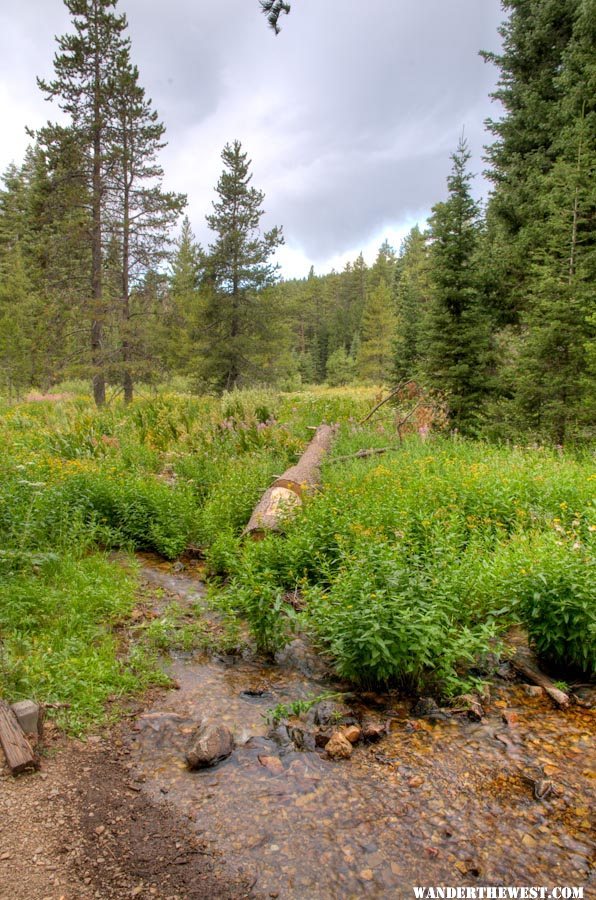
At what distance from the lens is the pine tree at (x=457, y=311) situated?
37.1 feet

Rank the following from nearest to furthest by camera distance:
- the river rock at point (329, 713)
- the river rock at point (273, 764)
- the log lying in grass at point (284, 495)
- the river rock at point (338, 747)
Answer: the river rock at point (273, 764), the river rock at point (338, 747), the river rock at point (329, 713), the log lying in grass at point (284, 495)

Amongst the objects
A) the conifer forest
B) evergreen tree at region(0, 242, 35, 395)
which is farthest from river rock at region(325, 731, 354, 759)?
evergreen tree at region(0, 242, 35, 395)

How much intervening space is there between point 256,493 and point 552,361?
6691 millimetres

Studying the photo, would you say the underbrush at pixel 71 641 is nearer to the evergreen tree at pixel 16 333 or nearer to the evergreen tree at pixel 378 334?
the evergreen tree at pixel 16 333

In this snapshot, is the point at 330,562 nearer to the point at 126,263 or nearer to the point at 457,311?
the point at 457,311

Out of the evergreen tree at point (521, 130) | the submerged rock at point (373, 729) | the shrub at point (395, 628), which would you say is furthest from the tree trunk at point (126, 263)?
the submerged rock at point (373, 729)

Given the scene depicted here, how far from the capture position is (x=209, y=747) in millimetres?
2957

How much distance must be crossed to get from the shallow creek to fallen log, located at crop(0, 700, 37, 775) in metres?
0.59

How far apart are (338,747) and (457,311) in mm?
10896

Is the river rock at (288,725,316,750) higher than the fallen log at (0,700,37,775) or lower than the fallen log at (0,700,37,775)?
lower

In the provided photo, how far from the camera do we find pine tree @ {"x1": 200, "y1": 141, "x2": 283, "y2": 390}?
19.7m

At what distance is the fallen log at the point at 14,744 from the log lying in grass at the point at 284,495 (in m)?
2.96

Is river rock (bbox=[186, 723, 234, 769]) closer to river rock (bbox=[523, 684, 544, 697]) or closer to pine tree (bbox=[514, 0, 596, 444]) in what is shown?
river rock (bbox=[523, 684, 544, 697])

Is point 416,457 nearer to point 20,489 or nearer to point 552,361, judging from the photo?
point 552,361
